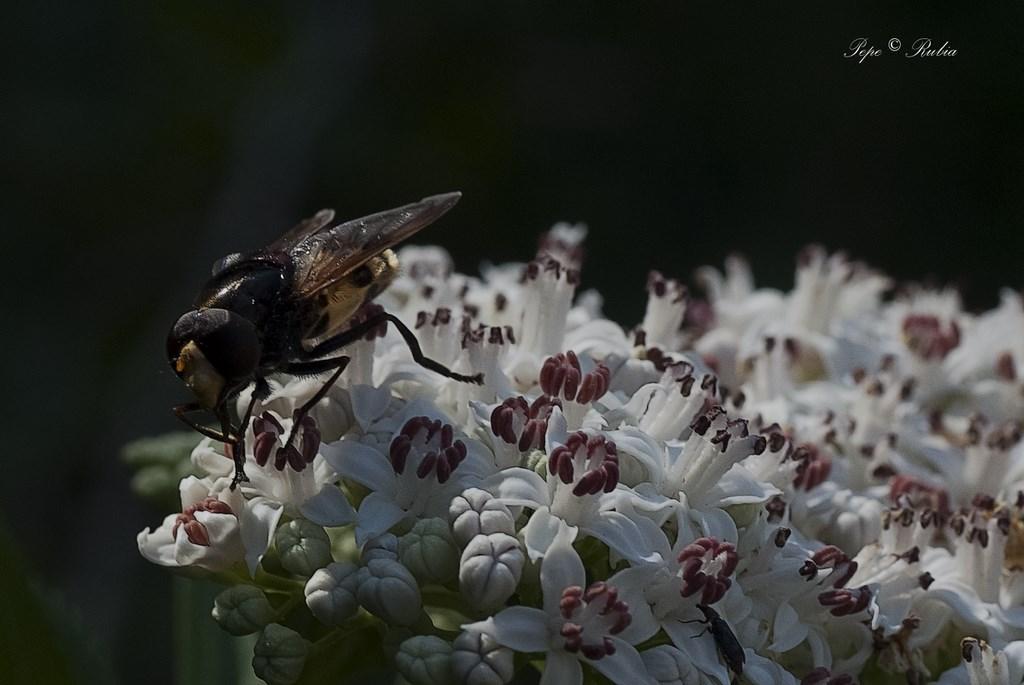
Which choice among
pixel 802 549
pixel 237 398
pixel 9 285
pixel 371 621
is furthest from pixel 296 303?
pixel 9 285

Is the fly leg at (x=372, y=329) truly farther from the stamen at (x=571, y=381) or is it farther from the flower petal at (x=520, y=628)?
the flower petal at (x=520, y=628)

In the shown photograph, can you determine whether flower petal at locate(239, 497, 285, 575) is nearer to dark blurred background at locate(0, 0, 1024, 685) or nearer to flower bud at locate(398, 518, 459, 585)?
flower bud at locate(398, 518, 459, 585)

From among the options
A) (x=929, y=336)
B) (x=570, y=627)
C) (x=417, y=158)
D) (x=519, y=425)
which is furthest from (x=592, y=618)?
(x=417, y=158)

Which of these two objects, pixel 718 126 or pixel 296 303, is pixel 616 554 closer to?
pixel 296 303

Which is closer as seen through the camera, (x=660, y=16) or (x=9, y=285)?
(x=9, y=285)

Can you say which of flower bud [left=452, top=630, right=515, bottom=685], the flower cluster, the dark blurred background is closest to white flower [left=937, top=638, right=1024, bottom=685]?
the flower cluster

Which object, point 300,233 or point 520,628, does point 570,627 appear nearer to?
point 520,628
